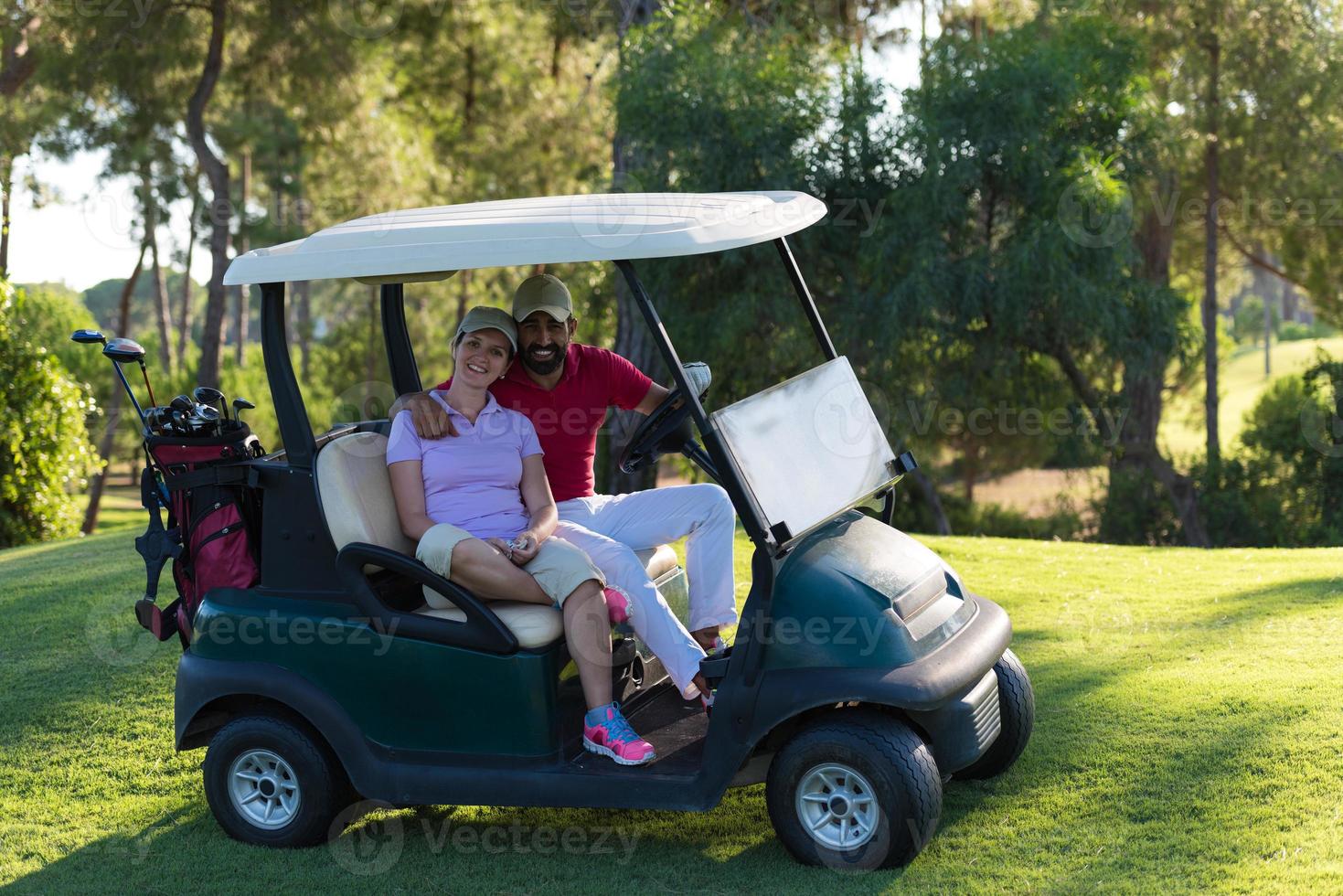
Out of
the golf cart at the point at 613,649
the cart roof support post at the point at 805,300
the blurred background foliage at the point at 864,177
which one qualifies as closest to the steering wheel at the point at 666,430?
the golf cart at the point at 613,649

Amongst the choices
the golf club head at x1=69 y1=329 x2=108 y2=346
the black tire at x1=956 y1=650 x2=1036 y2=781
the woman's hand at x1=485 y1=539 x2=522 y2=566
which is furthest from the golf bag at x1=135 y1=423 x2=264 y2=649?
the black tire at x1=956 y1=650 x2=1036 y2=781

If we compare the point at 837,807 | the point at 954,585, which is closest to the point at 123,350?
the point at 837,807

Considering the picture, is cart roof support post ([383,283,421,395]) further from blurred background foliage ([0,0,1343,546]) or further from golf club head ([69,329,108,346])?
blurred background foliage ([0,0,1343,546])

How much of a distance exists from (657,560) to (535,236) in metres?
A: 1.29

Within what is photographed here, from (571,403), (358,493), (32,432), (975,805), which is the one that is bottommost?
(32,432)

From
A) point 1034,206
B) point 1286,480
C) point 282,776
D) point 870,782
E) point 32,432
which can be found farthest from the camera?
point 1286,480

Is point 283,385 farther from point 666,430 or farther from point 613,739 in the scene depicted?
point 613,739

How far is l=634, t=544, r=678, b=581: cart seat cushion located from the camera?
4.16m

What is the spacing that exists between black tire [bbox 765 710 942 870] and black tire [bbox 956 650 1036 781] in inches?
25.7

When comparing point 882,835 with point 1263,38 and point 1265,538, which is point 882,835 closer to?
point 1265,538

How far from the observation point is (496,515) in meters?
3.87

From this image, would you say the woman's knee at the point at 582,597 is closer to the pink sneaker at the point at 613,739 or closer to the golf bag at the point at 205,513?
the pink sneaker at the point at 613,739

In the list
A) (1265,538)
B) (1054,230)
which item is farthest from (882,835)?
(1265,538)

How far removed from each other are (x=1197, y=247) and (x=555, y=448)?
18.8m
